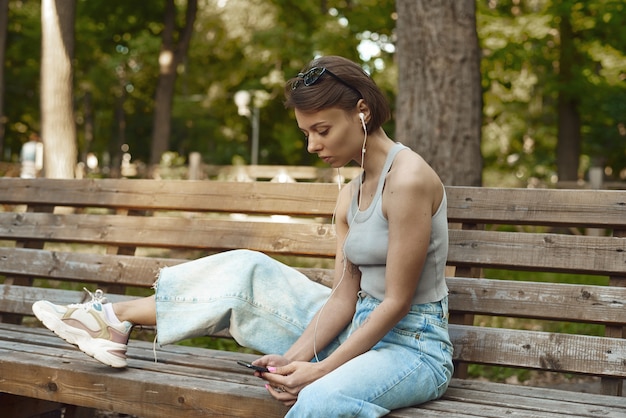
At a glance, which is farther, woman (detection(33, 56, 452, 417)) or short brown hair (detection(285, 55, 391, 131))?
short brown hair (detection(285, 55, 391, 131))

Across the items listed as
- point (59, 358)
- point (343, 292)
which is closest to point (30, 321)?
point (59, 358)

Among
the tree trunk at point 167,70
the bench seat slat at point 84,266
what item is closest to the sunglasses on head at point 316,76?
the bench seat slat at point 84,266

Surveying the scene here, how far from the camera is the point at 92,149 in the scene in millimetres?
39062

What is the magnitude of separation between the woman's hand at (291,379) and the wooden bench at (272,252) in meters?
0.05

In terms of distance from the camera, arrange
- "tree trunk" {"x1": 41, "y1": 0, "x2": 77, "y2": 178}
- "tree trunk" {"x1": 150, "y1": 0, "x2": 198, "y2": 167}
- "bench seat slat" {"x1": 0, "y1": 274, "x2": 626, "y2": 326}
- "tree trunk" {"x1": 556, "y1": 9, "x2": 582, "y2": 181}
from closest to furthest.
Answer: "bench seat slat" {"x1": 0, "y1": 274, "x2": 626, "y2": 326}
"tree trunk" {"x1": 41, "y1": 0, "x2": 77, "y2": 178}
"tree trunk" {"x1": 556, "y1": 9, "x2": 582, "y2": 181}
"tree trunk" {"x1": 150, "y1": 0, "x2": 198, "y2": 167}

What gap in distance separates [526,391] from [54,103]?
32.4 ft

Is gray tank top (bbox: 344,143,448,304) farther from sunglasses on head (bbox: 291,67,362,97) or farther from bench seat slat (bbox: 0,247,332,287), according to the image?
bench seat slat (bbox: 0,247,332,287)

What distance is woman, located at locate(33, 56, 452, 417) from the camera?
2629mm

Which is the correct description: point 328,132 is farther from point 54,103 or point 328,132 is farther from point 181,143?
point 181,143

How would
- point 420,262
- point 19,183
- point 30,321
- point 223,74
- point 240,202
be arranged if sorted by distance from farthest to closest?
1. point 223,74
2. point 30,321
3. point 19,183
4. point 240,202
5. point 420,262

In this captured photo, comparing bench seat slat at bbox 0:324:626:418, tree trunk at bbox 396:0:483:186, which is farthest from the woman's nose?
tree trunk at bbox 396:0:483:186

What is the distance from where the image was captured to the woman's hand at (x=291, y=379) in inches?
103

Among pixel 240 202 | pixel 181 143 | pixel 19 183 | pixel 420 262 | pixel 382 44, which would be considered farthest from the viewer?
pixel 181 143

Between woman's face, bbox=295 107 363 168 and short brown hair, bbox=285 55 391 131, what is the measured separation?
25mm
